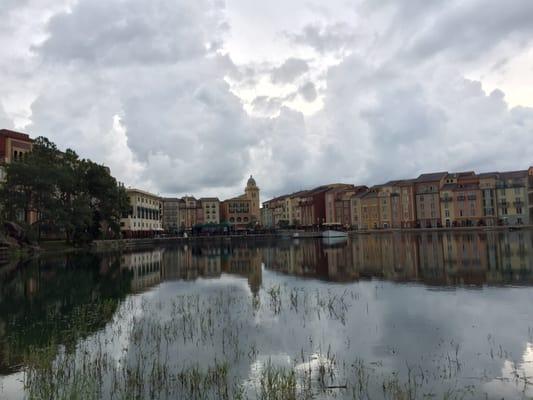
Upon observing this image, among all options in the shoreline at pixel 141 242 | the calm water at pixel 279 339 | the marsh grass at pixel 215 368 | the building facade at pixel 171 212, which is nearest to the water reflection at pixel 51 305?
the calm water at pixel 279 339

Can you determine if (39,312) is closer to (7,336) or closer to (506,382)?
(7,336)

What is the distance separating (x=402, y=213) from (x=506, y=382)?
141 meters

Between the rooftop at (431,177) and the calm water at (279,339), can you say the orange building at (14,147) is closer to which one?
the calm water at (279,339)

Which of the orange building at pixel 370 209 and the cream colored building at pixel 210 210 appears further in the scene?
the cream colored building at pixel 210 210

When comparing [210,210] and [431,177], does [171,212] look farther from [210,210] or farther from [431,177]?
[431,177]

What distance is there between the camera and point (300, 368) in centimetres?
1230

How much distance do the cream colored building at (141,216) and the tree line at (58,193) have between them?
26.0 m

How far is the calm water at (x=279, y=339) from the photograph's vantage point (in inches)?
432

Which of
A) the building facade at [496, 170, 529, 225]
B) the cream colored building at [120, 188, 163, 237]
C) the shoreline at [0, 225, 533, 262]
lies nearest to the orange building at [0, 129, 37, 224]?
the shoreline at [0, 225, 533, 262]

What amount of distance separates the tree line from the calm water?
3852cm

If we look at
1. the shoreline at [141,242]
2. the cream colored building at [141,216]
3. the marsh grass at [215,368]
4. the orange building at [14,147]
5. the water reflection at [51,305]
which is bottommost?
the marsh grass at [215,368]

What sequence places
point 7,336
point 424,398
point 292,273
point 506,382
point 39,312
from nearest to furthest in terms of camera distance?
point 424,398, point 506,382, point 7,336, point 39,312, point 292,273

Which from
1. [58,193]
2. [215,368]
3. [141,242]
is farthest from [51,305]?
[141,242]

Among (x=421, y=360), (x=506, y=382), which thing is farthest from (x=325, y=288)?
(x=506, y=382)
